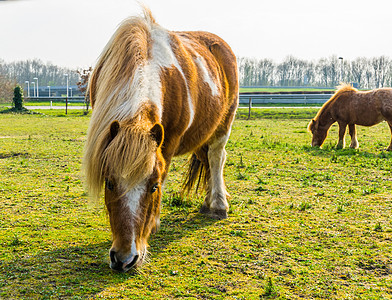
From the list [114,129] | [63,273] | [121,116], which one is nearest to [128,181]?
[114,129]

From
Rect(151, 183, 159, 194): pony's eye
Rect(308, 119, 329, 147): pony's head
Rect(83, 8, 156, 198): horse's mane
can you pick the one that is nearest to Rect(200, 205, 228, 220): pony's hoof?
Rect(151, 183, 159, 194): pony's eye

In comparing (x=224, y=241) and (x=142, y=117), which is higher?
(x=142, y=117)

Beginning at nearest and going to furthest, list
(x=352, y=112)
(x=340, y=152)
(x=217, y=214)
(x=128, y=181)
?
(x=128, y=181), (x=217, y=214), (x=340, y=152), (x=352, y=112)

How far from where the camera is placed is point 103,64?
3967 millimetres

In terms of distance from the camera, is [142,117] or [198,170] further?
[198,170]

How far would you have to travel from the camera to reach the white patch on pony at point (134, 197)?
3037 mm

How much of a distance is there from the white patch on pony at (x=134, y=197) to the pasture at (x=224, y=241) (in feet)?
1.38

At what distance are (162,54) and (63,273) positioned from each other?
2.37 metres

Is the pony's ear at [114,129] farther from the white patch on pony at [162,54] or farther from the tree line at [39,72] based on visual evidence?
the tree line at [39,72]

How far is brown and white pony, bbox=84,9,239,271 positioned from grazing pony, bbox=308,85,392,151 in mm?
8360

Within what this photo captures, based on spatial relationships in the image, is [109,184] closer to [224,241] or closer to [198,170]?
[224,241]

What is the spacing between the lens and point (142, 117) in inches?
127

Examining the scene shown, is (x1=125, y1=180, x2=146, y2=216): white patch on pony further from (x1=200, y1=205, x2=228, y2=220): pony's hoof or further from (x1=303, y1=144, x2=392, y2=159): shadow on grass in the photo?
(x1=303, y1=144, x2=392, y2=159): shadow on grass

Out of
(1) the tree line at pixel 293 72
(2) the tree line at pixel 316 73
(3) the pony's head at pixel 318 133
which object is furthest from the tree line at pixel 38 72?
(3) the pony's head at pixel 318 133
